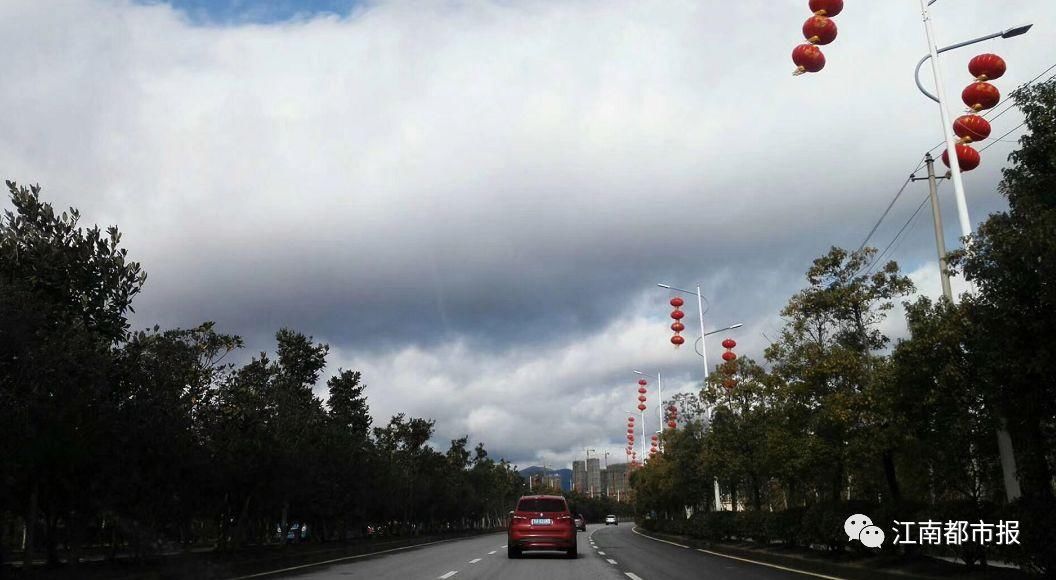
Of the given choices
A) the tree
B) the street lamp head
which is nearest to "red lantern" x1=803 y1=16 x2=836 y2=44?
the tree

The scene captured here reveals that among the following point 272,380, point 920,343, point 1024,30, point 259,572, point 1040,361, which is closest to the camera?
point 1040,361

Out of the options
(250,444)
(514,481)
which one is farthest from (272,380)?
(514,481)

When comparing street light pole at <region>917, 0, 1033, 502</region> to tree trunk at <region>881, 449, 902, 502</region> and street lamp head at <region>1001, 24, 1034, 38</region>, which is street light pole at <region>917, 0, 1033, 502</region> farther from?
tree trunk at <region>881, 449, 902, 502</region>

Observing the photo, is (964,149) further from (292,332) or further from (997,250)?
(292,332)

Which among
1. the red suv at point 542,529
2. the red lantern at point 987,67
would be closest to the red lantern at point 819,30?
the red lantern at point 987,67

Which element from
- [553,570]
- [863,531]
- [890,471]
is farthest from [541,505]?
[890,471]

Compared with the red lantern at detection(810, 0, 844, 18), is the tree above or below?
below

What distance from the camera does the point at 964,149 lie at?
53.5 ft

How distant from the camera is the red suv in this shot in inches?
892

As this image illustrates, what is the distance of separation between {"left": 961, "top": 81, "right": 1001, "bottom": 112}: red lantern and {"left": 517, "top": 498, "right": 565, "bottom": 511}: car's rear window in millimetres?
14805

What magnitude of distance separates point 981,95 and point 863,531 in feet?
31.2

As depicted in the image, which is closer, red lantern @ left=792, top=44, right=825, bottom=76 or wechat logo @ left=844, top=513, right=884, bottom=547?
red lantern @ left=792, top=44, right=825, bottom=76

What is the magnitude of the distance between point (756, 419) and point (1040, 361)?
17858 millimetres

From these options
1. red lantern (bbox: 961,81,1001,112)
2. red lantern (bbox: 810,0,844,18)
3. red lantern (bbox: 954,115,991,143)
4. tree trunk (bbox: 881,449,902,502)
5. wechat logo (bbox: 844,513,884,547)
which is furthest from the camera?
tree trunk (bbox: 881,449,902,502)
